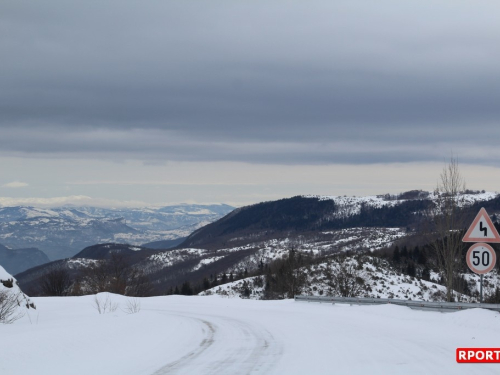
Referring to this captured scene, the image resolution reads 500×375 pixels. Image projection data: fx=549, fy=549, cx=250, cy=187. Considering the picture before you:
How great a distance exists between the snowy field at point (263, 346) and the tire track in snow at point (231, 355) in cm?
2

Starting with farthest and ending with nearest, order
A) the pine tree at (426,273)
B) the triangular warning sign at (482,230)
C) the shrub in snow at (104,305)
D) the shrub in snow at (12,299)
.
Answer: the pine tree at (426,273) < the shrub in snow at (104,305) < the shrub in snow at (12,299) < the triangular warning sign at (482,230)

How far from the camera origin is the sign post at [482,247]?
623 inches

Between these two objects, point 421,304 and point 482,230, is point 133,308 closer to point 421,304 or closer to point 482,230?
point 421,304

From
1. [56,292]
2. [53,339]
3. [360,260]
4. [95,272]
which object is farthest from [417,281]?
[53,339]

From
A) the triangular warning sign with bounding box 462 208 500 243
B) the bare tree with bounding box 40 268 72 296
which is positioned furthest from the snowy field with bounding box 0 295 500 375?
the bare tree with bounding box 40 268 72 296

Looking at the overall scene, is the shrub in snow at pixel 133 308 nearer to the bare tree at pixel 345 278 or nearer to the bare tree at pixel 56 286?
the bare tree at pixel 345 278

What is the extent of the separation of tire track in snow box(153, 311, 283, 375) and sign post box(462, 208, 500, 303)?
6199 millimetres

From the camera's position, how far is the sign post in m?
15.8

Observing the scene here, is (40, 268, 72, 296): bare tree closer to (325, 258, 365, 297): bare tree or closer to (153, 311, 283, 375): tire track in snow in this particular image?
(325, 258, 365, 297): bare tree

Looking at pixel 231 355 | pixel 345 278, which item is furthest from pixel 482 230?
pixel 345 278

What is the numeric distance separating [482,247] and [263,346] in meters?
7.05

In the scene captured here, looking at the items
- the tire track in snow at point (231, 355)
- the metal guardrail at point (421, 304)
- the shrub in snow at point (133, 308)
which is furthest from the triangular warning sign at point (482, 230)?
the shrub in snow at point (133, 308)

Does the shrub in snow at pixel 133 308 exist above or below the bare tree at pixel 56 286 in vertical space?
above

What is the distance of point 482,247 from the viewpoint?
15.9 meters
